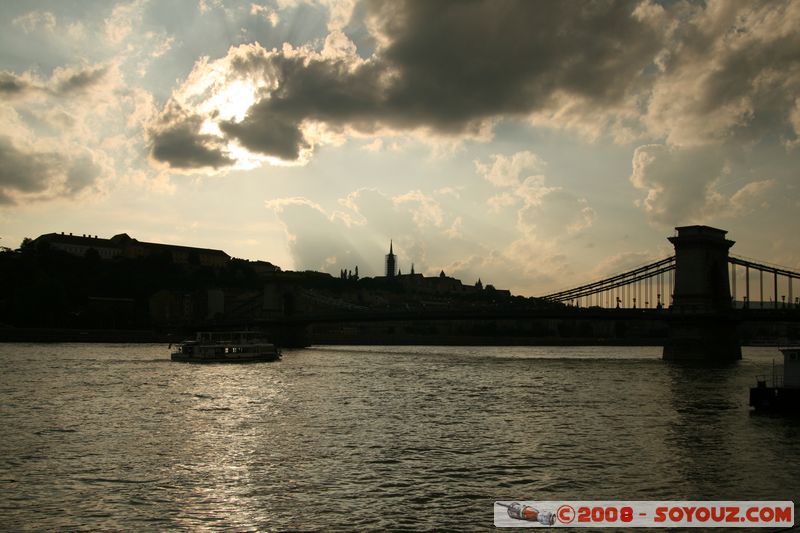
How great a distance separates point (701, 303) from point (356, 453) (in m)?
58.9

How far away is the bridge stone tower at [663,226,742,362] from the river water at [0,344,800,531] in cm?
3039

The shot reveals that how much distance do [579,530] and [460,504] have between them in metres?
2.65

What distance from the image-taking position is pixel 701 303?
74375mm

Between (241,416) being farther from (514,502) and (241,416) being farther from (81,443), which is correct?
(514,502)

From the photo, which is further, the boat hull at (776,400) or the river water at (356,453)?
the boat hull at (776,400)

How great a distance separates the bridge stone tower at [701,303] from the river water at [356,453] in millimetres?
30395

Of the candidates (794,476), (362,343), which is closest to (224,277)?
(362,343)

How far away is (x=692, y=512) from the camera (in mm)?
16438

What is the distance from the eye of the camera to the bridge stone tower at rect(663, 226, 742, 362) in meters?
73.3

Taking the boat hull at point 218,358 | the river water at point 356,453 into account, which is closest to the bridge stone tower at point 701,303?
the river water at point 356,453

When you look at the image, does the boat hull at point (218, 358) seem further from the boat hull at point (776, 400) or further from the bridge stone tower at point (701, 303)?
the boat hull at point (776, 400)

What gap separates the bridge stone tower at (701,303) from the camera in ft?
241

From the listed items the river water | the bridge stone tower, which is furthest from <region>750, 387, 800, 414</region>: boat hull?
the bridge stone tower

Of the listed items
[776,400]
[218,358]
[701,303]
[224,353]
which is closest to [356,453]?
Answer: [776,400]
